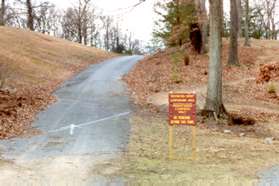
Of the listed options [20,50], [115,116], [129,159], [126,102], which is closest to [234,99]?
[126,102]

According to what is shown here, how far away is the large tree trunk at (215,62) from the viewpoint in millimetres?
15773

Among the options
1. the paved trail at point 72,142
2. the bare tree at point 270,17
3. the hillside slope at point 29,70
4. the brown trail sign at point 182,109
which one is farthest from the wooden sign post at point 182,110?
the bare tree at point 270,17

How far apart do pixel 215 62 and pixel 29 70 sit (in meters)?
14.3

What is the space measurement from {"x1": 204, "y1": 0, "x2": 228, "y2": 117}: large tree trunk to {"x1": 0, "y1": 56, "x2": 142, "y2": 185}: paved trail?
291 cm

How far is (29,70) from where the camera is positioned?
2722 cm

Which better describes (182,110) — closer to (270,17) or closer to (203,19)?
(203,19)

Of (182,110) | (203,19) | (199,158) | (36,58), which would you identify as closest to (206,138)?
(199,158)

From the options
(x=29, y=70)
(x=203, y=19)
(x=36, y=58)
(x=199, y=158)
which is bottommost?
(x=199, y=158)

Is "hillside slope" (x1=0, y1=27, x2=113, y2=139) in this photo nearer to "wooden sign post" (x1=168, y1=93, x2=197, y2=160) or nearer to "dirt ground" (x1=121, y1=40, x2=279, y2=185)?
"dirt ground" (x1=121, y1=40, x2=279, y2=185)

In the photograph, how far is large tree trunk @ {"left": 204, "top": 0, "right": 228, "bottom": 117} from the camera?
15773mm

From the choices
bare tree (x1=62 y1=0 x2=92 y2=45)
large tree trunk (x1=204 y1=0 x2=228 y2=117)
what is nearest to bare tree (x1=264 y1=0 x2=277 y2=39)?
bare tree (x1=62 y1=0 x2=92 y2=45)

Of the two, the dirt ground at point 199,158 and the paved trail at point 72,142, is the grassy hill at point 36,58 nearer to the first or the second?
the paved trail at point 72,142

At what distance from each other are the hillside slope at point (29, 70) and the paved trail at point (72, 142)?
0.74 meters

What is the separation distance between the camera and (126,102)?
1922 centimetres
